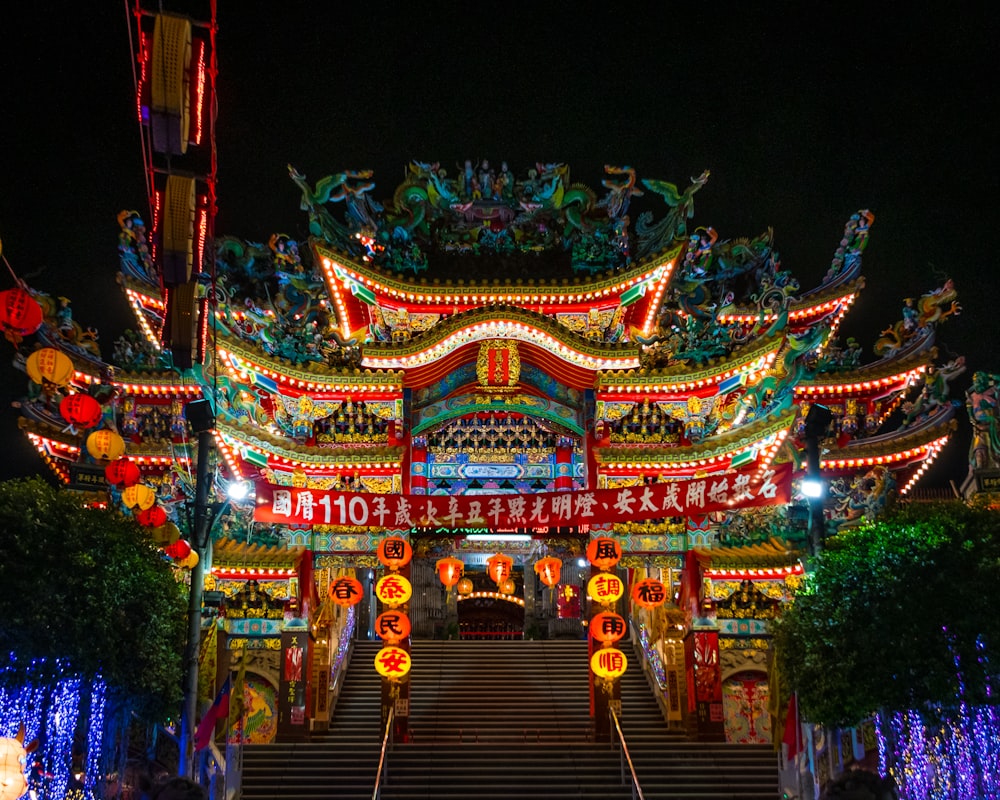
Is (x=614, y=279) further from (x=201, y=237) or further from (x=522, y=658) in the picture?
(x=201, y=237)

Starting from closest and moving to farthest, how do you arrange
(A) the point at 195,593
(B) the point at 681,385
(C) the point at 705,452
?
1. (A) the point at 195,593
2. (C) the point at 705,452
3. (B) the point at 681,385

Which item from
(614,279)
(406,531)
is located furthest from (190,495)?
(614,279)

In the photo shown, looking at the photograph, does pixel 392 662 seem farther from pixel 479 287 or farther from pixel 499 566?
pixel 479 287

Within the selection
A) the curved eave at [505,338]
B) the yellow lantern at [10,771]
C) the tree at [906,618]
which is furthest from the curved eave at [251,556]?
the tree at [906,618]

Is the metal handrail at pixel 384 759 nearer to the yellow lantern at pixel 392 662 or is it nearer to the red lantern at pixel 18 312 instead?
the yellow lantern at pixel 392 662

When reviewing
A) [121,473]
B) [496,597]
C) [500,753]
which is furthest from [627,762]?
[496,597]

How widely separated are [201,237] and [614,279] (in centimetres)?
1002

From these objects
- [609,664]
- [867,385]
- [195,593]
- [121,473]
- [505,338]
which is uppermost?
[505,338]

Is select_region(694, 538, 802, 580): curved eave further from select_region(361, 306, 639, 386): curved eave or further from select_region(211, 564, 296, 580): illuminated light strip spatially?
select_region(211, 564, 296, 580): illuminated light strip

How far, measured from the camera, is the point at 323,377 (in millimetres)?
19703

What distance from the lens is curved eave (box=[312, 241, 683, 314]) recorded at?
20016 millimetres

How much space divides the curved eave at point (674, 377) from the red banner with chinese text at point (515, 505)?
3246 mm

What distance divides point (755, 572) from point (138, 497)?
35.5 feet

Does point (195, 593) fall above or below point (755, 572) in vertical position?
below
